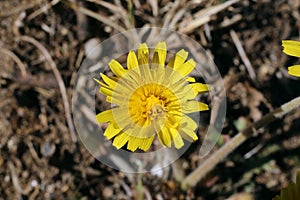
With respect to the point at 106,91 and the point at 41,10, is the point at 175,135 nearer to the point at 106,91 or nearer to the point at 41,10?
the point at 106,91

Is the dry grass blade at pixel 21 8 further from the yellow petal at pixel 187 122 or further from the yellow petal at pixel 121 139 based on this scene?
the yellow petal at pixel 187 122

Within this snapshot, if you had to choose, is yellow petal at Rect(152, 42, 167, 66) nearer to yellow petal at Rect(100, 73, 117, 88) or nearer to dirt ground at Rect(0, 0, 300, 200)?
yellow petal at Rect(100, 73, 117, 88)

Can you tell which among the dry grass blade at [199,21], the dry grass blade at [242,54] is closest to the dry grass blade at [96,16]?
the dry grass blade at [199,21]

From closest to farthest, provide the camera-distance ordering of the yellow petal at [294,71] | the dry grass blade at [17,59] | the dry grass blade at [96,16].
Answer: the yellow petal at [294,71], the dry grass blade at [96,16], the dry grass blade at [17,59]

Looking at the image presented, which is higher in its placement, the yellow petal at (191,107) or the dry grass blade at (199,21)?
the dry grass blade at (199,21)

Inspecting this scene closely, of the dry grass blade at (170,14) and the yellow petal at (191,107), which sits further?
the dry grass blade at (170,14)

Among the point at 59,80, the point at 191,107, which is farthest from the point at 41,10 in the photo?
the point at 191,107
